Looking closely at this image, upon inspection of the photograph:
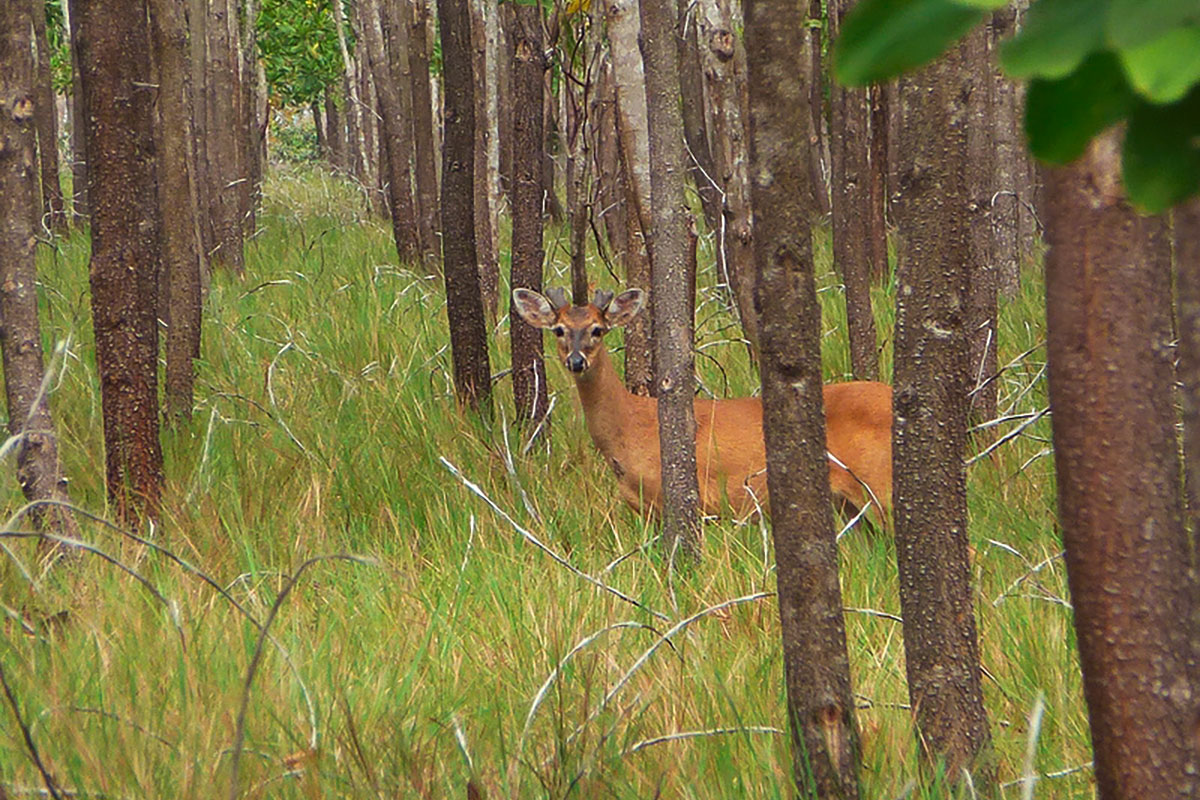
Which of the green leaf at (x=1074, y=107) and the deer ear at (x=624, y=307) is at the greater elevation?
the green leaf at (x=1074, y=107)

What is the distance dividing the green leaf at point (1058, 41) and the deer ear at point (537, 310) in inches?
212

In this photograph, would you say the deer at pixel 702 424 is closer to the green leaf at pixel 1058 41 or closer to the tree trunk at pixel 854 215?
the tree trunk at pixel 854 215

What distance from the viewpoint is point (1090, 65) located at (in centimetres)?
82

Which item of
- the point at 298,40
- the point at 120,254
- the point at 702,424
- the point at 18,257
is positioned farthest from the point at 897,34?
the point at 298,40

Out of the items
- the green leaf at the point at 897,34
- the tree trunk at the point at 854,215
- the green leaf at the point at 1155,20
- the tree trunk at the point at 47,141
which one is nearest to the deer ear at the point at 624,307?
the tree trunk at the point at 854,215

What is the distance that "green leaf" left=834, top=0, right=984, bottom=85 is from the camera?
83cm

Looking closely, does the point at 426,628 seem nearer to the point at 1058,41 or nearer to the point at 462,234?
the point at 1058,41

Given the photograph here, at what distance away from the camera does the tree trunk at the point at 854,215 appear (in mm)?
6727

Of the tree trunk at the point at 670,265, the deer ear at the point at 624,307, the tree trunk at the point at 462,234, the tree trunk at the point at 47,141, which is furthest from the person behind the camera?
the tree trunk at the point at 47,141

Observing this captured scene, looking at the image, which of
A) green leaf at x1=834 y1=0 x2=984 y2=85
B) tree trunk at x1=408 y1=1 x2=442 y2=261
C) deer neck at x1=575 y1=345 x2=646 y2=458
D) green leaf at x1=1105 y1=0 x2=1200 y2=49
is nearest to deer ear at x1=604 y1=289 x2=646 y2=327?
deer neck at x1=575 y1=345 x2=646 y2=458

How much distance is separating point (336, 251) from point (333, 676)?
9.61 m

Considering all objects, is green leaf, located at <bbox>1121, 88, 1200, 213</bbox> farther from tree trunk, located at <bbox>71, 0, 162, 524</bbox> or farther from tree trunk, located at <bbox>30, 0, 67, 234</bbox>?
tree trunk, located at <bbox>30, 0, 67, 234</bbox>

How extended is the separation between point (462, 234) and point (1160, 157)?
571 cm

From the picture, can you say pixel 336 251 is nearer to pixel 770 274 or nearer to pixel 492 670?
pixel 492 670
